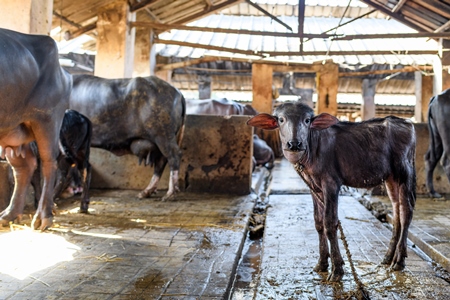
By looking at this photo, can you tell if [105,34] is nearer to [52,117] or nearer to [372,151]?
[52,117]

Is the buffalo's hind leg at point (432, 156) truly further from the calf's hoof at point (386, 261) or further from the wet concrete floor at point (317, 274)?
the calf's hoof at point (386, 261)

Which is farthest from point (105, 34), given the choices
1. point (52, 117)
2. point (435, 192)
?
point (435, 192)

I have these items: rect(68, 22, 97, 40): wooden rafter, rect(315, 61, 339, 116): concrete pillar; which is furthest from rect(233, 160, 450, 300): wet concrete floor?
rect(315, 61, 339, 116): concrete pillar

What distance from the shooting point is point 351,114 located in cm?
2292

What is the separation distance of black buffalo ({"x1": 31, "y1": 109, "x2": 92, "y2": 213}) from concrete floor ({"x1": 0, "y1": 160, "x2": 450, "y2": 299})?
0.33 metres

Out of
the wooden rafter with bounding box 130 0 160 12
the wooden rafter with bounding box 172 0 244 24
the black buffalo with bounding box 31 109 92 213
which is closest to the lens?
the black buffalo with bounding box 31 109 92 213

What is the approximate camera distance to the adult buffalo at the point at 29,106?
12.5ft

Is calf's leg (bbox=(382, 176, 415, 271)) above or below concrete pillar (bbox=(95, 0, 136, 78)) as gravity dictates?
below

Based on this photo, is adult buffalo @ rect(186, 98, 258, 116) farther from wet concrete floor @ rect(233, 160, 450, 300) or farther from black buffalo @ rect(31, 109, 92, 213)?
wet concrete floor @ rect(233, 160, 450, 300)

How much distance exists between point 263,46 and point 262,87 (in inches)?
73.4

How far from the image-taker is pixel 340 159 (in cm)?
337

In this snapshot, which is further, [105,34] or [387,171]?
[105,34]

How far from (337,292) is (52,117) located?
331 centimetres

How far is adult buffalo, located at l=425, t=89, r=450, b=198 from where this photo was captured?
6714mm
